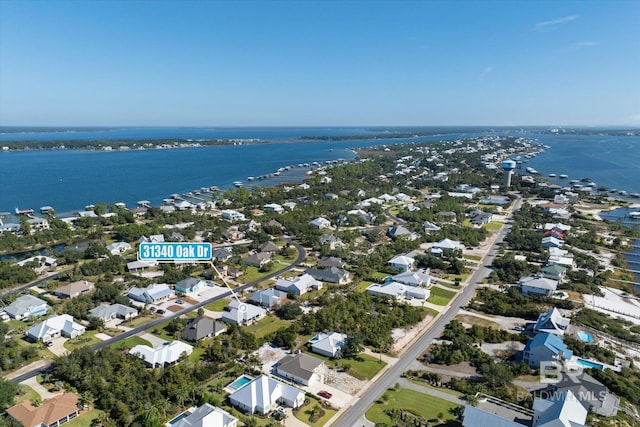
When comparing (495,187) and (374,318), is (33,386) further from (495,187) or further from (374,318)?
(495,187)

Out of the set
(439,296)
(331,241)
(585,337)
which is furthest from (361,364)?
(331,241)

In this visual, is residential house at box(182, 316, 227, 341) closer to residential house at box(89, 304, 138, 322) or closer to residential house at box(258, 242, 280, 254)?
residential house at box(89, 304, 138, 322)

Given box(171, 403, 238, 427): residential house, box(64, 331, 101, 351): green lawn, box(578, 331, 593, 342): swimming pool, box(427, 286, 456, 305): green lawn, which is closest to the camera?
box(171, 403, 238, 427): residential house

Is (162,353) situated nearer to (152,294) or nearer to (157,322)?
(157,322)

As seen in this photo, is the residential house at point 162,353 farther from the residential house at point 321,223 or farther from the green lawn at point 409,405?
the residential house at point 321,223

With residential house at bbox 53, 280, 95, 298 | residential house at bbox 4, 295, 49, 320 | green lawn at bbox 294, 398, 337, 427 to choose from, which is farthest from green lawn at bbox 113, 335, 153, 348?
green lawn at bbox 294, 398, 337, 427

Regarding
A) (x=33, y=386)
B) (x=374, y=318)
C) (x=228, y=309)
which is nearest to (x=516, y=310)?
(x=374, y=318)
